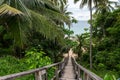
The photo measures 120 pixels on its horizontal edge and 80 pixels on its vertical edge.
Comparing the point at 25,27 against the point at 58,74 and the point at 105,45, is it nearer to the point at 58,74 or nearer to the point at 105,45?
the point at 58,74

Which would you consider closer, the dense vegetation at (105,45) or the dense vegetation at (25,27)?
the dense vegetation at (25,27)

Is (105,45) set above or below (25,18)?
above

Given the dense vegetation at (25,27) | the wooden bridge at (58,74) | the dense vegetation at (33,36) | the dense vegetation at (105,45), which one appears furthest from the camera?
the dense vegetation at (105,45)

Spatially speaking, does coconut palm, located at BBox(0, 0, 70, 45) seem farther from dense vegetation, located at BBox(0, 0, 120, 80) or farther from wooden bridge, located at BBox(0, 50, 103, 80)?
wooden bridge, located at BBox(0, 50, 103, 80)

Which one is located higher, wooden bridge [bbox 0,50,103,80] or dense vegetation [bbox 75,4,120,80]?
Answer: dense vegetation [bbox 75,4,120,80]

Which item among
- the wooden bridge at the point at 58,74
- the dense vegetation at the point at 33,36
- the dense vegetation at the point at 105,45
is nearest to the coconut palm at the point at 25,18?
the dense vegetation at the point at 33,36

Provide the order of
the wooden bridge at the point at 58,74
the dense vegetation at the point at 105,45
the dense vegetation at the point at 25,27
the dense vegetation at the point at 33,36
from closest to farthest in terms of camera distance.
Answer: the wooden bridge at the point at 58,74 < the dense vegetation at the point at 25,27 < the dense vegetation at the point at 33,36 < the dense vegetation at the point at 105,45

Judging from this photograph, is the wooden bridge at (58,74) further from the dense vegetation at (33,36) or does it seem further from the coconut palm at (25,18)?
the coconut palm at (25,18)

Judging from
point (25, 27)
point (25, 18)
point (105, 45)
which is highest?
point (105, 45)

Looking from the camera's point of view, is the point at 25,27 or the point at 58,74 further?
the point at 58,74

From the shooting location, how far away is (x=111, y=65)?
86.8 ft

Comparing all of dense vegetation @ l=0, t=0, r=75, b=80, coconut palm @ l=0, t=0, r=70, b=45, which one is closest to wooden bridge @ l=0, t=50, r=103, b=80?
dense vegetation @ l=0, t=0, r=75, b=80

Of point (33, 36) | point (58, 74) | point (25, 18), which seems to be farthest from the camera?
point (33, 36)

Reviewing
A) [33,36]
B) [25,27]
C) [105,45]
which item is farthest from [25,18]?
[105,45]
